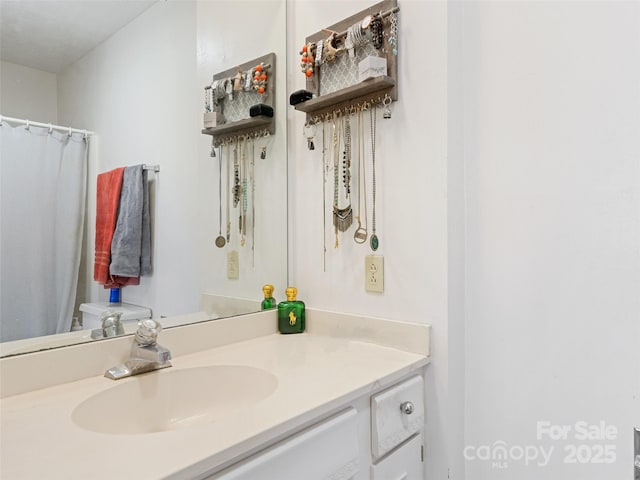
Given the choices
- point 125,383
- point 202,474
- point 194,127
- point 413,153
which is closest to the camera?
point 202,474

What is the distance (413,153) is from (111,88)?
814 mm

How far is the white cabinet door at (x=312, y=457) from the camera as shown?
0.67m

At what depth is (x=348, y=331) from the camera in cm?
130

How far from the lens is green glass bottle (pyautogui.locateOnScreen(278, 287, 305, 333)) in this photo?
1391mm

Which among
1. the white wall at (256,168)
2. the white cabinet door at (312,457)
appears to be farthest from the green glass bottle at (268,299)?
the white cabinet door at (312,457)

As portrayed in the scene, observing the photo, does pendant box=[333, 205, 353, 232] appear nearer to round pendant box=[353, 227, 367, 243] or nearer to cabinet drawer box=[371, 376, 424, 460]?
round pendant box=[353, 227, 367, 243]

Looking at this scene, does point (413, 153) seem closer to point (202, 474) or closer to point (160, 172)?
point (160, 172)

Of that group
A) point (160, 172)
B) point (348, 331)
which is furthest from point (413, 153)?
point (160, 172)

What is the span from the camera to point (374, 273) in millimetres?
1242

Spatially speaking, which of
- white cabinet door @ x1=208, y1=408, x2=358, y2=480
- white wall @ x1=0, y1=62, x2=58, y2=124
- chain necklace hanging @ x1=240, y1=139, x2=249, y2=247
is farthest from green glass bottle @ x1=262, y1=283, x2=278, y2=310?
white wall @ x1=0, y1=62, x2=58, y2=124

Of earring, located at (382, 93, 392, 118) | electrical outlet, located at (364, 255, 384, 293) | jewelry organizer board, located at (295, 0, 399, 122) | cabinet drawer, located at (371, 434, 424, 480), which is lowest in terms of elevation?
cabinet drawer, located at (371, 434, 424, 480)

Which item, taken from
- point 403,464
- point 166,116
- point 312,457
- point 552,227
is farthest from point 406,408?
point 166,116

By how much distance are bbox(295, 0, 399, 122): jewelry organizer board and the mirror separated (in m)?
0.19

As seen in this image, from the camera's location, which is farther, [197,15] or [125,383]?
[197,15]
